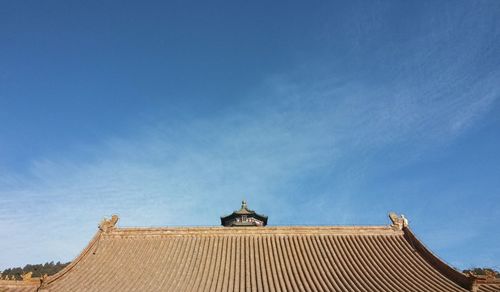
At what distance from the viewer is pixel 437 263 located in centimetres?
1680

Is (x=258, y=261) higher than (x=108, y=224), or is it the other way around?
(x=108, y=224)

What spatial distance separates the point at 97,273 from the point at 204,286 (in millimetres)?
5088

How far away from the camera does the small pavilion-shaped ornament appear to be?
34.6 metres

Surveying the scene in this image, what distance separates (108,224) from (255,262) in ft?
27.4

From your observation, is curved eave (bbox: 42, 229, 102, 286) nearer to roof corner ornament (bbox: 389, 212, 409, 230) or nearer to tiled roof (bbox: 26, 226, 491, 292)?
tiled roof (bbox: 26, 226, 491, 292)

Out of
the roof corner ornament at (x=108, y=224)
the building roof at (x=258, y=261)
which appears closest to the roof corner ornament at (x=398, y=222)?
the building roof at (x=258, y=261)

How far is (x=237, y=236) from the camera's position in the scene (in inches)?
766

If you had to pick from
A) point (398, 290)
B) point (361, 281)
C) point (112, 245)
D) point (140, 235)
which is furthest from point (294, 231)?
point (112, 245)

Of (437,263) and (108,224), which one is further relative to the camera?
(108,224)

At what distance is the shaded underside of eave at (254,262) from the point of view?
15.4m

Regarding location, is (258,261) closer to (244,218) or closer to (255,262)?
(255,262)

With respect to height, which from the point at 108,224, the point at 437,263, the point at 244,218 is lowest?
the point at 437,263

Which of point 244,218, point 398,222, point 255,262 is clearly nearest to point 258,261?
point 255,262

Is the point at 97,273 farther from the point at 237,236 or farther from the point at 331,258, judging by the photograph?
the point at 331,258
